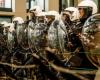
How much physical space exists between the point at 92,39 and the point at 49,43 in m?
0.97

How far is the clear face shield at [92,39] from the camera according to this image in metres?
3.69

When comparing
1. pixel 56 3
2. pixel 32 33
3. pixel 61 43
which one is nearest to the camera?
pixel 61 43

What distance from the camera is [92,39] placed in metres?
3.81

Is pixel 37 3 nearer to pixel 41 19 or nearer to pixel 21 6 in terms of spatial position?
pixel 21 6

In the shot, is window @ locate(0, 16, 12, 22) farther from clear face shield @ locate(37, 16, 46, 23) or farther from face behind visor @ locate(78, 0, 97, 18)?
face behind visor @ locate(78, 0, 97, 18)

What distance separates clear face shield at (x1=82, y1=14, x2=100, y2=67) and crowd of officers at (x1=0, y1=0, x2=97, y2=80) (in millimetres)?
79

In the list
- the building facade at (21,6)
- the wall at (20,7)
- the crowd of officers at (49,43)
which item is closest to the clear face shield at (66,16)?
the crowd of officers at (49,43)

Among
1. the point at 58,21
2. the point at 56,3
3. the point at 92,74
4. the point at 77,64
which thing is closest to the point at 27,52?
the point at 58,21

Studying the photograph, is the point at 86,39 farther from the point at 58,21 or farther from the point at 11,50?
the point at 11,50

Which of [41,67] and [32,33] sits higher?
[32,33]

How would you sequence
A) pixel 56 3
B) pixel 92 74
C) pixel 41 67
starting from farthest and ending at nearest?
pixel 56 3 < pixel 41 67 < pixel 92 74

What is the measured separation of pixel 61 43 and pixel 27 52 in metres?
1.14

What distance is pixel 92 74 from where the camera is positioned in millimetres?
3678

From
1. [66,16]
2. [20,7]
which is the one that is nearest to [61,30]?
[66,16]
